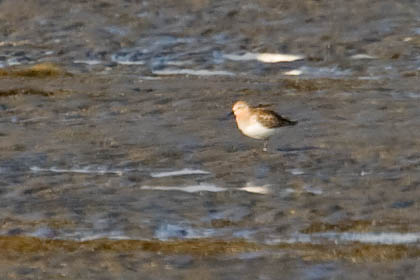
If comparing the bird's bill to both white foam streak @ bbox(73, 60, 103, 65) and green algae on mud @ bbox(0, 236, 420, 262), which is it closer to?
white foam streak @ bbox(73, 60, 103, 65)

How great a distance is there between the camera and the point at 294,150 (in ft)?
35.5

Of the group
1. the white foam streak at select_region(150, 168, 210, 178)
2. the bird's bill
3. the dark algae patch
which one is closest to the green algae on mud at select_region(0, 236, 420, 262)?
the dark algae patch

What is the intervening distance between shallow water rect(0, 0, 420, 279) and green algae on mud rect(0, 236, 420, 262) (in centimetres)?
2

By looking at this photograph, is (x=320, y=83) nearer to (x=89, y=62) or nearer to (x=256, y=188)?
(x=89, y=62)

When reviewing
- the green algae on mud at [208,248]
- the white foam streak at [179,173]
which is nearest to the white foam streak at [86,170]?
the white foam streak at [179,173]

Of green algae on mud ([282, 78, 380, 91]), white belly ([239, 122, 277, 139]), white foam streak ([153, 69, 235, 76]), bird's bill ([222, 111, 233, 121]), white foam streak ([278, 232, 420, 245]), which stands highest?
white belly ([239, 122, 277, 139])

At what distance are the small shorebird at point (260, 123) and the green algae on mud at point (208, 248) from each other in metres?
2.49

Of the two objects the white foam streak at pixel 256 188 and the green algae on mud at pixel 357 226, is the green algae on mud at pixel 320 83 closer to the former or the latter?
the white foam streak at pixel 256 188

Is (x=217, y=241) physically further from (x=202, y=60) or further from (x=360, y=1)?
(x=360, y=1)

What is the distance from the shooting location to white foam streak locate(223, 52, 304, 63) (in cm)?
1389

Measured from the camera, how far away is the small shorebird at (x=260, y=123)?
1078 centimetres

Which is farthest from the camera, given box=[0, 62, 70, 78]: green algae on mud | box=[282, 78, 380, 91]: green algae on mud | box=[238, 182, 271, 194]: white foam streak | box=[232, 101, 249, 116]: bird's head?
box=[0, 62, 70, 78]: green algae on mud

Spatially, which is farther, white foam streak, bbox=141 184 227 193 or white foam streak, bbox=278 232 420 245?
white foam streak, bbox=141 184 227 193

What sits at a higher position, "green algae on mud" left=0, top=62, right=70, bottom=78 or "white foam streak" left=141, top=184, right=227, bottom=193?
"green algae on mud" left=0, top=62, right=70, bottom=78
